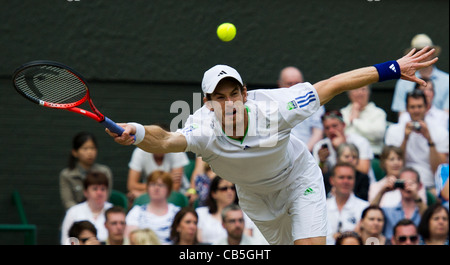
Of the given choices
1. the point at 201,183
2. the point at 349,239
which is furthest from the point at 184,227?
the point at 349,239

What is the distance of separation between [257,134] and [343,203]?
282 centimetres

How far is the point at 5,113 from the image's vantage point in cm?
962

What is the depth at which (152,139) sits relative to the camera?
205 inches

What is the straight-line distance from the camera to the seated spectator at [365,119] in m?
9.09

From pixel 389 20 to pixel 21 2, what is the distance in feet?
14.3

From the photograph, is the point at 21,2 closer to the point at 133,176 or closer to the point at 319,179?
the point at 133,176

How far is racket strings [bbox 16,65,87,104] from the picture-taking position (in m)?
5.33

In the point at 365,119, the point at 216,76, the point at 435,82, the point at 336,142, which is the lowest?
the point at 216,76

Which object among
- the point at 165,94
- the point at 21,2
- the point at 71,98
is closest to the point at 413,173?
the point at 165,94

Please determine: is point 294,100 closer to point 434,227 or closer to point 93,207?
point 434,227

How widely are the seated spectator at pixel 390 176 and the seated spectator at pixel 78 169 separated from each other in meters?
2.70

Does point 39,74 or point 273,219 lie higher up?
point 39,74
